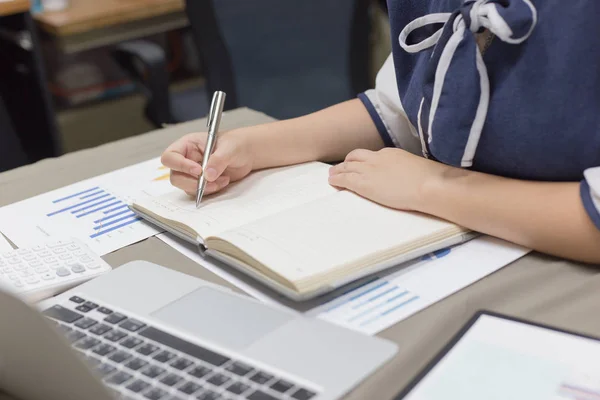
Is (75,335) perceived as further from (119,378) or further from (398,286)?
(398,286)

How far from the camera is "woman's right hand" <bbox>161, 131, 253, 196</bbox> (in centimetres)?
80

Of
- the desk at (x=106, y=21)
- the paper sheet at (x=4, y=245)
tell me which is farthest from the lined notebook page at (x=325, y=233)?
the desk at (x=106, y=21)

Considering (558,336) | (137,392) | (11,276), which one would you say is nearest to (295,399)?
(137,392)

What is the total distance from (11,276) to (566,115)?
1.75 feet

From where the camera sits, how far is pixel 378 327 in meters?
0.57

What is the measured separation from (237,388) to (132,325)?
127mm

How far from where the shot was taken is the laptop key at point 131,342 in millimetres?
531

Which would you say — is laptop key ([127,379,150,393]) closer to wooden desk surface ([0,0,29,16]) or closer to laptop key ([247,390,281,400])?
laptop key ([247,390,281,400])

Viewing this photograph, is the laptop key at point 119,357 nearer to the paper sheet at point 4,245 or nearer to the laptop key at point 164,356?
the laptop key at point 164,356

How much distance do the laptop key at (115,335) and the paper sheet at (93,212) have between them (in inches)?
7.8

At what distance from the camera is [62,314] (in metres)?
0.59

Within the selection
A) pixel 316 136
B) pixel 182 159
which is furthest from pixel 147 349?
pixel 316 136

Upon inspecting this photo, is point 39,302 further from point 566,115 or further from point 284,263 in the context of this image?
point 566,115

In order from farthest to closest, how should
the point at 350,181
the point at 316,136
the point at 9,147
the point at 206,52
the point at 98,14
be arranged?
the point at 98,14 < the point at 9,147 < the point at 206,52 < the point at 316,136 < the point at 350,181
